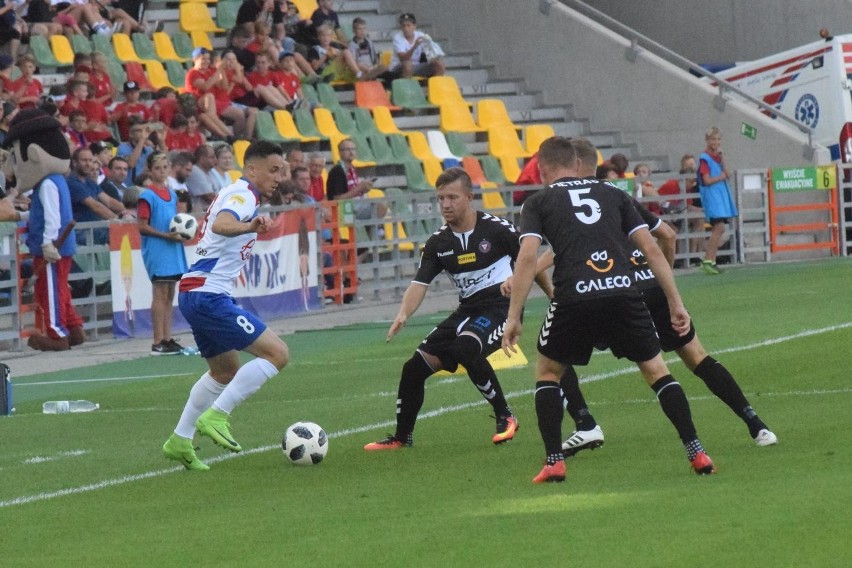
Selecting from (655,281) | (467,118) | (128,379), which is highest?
(467,118)

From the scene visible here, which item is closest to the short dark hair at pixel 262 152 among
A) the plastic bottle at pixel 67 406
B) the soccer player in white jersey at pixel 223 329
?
the soccer player in white jersey at pixel 223 329

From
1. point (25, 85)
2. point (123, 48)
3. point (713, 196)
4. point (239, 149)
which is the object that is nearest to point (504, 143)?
point (713, 196)

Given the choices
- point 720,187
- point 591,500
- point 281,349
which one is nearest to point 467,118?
point 720,187

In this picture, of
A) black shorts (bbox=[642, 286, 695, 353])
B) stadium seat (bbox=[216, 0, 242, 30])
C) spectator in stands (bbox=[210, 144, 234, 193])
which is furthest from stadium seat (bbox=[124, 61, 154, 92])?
black shorts (bbox=[642, 286, 695, 353])

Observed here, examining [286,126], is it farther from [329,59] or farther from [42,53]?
[42,53]

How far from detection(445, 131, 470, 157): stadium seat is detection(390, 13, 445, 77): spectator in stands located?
1535mm

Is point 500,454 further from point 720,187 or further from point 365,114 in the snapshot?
point 365,114

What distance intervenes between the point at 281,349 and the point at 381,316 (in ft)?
38.2

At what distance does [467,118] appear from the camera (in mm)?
30734

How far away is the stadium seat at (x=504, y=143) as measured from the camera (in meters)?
30.2

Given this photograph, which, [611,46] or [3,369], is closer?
[3,369]

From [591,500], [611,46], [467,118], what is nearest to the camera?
[591,500]

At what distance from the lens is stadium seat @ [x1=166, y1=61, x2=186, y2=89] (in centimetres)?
2670

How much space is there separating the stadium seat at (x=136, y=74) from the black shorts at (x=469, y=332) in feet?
50.9
